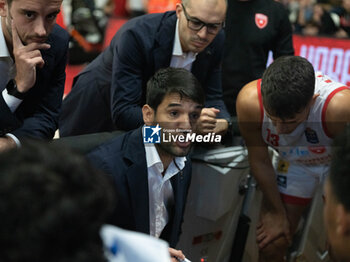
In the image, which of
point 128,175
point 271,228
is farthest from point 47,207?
point 271,228

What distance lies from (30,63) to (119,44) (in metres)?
0.69

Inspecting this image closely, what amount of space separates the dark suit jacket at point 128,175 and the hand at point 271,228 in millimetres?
1062

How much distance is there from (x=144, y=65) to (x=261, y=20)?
1194mm

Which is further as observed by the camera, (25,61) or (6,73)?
(6,73)

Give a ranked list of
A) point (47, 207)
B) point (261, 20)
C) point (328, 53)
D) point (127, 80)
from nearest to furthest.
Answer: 1. point (47, 207)
2. point (127, 80)
3. point (261, 20)
4. point (328, 53)

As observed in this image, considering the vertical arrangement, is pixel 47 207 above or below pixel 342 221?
above

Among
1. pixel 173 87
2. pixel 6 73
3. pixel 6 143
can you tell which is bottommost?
pixel 6 143

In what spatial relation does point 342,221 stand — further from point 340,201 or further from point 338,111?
point 338,111

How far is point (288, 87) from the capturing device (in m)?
2.36

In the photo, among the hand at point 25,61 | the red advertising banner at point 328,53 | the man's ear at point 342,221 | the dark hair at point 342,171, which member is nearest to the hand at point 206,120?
the hand at point 25,61

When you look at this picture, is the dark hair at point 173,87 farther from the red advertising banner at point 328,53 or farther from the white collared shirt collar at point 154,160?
the red advertising banner at point 328,53

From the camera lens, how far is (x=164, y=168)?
86.0 inches

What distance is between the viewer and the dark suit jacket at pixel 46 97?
216cm

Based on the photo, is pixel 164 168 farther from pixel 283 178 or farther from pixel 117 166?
pixel 283 178
